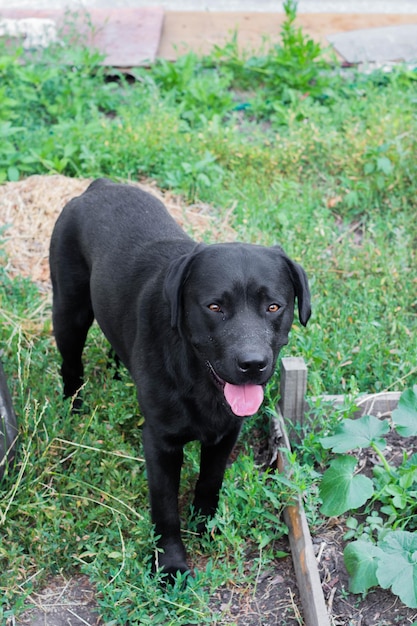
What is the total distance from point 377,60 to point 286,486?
215 inches

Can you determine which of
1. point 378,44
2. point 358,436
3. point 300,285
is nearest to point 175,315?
point 300,285

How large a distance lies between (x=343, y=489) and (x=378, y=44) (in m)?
6.03

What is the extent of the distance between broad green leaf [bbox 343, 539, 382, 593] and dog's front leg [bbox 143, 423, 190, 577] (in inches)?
26.5

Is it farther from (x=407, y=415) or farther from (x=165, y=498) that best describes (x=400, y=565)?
(x=165, y=498)

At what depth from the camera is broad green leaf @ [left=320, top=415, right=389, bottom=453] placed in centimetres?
340

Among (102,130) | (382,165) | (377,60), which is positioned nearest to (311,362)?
(382,165)

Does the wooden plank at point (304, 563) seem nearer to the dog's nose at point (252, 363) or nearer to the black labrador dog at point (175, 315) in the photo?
the black labrador dog at point (175, 315)

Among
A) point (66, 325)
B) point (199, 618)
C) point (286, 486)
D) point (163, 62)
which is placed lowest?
point (199, 618)

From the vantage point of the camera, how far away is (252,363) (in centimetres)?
283

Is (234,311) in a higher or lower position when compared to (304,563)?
higher

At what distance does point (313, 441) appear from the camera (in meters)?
3.69

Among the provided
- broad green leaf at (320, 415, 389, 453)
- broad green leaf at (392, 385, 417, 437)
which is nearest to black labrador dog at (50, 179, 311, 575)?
broad green leaf at (320, 415, 389, 453)

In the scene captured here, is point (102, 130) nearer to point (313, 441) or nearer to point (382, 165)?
point (382, 165)

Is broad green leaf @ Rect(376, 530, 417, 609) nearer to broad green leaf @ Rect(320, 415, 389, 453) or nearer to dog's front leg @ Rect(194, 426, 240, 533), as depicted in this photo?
broad green leaf @ Rect(320, 415, 389, 453)
